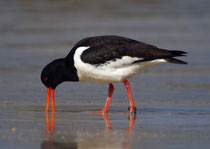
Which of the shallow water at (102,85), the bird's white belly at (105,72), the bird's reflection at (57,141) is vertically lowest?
the shallow water at (102,85)

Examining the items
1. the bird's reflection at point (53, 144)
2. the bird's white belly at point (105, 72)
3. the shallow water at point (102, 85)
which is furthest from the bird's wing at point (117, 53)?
the bird's reflection at point (53, 144)

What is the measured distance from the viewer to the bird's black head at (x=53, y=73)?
8.14 metres

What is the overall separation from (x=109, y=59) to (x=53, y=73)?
927 millimetres

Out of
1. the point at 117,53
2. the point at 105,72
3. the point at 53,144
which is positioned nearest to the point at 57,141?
the point at 53,144

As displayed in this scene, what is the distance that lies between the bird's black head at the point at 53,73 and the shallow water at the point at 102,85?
0.37 meters

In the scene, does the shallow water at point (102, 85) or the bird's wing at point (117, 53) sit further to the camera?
the bird's wing at point (117, 53)

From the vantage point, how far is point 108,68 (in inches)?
312

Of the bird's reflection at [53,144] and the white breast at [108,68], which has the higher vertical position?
the white breast at [108,68]

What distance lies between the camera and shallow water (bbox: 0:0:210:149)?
6.07 meters

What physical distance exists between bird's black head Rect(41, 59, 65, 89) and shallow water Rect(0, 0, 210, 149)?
0.37 m

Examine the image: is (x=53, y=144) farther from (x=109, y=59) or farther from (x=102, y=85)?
(x=102, y=85)

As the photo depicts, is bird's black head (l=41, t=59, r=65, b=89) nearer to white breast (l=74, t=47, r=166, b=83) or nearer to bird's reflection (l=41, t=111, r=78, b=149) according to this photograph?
white breast (l=74, t=47, r=166, b=83)

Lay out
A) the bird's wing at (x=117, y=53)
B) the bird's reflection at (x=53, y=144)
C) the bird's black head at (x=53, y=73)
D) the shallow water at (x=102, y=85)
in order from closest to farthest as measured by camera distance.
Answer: the bird's reflection at (x=53, y=144), the shallow water at (x=102, y=85), the bird's wing at (x=117, y=53), the bird's black head at (x=53, y=73)

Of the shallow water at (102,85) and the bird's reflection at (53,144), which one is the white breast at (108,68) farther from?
the bird's reflection at (53,144)
